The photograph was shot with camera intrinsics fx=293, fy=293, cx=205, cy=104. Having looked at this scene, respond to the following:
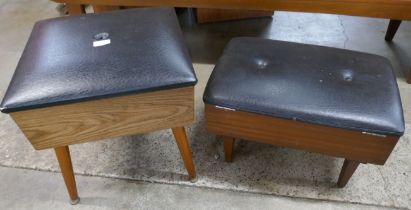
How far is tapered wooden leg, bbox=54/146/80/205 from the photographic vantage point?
3.12ft

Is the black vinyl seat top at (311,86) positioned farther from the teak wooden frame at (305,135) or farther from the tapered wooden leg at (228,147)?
the tapered wooden leg at (228,147)

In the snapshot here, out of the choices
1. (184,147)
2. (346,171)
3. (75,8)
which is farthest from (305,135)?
(75,8)

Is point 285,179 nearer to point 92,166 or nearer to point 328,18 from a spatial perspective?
point 92,166

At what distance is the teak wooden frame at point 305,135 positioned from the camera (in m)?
0.87

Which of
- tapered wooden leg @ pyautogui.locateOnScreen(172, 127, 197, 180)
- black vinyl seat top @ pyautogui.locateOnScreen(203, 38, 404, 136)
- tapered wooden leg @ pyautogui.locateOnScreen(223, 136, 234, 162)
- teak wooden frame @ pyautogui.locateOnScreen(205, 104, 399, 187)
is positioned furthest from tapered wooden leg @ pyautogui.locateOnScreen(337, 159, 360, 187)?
tapered wooden leg @ pyautogui.locateOnScreen(172, 127, 197, 180)

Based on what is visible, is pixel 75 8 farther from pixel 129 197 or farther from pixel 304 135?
pixel 304 135

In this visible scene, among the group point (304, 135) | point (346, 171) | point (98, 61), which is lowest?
point (346, 171)

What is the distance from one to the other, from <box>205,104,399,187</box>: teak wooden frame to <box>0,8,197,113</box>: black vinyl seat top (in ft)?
0.72

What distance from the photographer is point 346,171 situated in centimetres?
103

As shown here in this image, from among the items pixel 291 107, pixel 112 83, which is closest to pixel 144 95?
pixel 112 83

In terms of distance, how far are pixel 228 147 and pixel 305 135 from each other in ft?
1.05

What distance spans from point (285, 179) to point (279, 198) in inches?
3.4

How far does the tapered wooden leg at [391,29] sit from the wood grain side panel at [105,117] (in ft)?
5.04

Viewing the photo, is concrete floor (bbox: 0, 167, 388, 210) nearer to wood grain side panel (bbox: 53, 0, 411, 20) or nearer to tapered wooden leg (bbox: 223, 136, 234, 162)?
tapered wooden leg (bbox: 223, 136, 234, 162)
